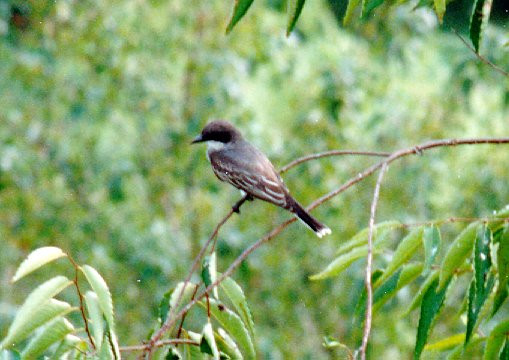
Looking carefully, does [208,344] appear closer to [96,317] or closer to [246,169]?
[96,317]

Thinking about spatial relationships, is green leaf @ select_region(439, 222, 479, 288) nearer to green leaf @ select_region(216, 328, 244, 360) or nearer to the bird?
green leaf @ select_region(216, 328, 244, 360)

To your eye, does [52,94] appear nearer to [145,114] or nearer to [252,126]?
[145,114]

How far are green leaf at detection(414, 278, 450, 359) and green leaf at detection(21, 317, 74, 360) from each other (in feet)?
2.87

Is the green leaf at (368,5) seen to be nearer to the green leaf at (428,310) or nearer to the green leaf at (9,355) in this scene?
the green leaf at (428,310)

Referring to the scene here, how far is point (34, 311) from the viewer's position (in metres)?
1.78

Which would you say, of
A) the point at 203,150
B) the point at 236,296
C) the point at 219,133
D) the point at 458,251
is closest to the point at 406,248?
the point at 458,251

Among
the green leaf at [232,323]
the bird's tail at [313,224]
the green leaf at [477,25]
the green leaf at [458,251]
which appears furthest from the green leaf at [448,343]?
the green leaf at [477,25]

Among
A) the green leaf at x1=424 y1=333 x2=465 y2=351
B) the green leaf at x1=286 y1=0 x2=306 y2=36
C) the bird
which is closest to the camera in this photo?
the green leaf at x1=286 y1=0 x2=306 y2=36

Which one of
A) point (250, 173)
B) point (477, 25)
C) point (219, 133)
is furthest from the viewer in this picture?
point (219, 133)

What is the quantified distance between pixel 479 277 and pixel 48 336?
0.98 meters

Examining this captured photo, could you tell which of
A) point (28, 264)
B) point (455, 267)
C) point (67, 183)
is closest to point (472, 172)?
point (67, 183)

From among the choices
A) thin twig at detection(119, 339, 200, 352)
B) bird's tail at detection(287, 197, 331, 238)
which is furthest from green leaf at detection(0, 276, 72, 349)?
bird's tail at detection(287, 197, 331, 238)

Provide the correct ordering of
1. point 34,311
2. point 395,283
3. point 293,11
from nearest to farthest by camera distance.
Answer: point 34,311 < point 293,11 < point 395,283

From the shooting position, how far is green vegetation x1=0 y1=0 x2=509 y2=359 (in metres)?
5.77
